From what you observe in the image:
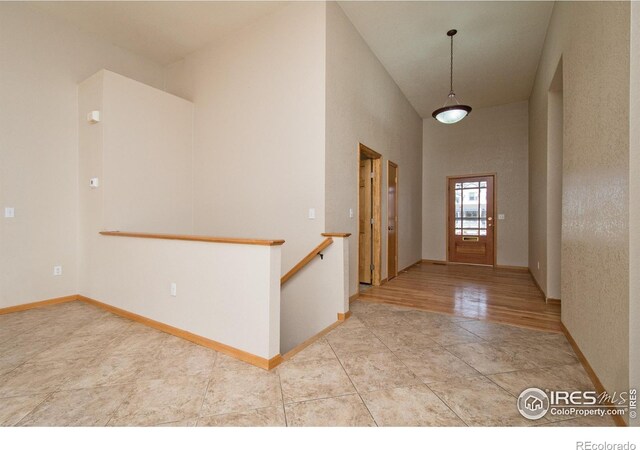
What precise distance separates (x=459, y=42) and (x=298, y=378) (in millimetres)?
5228

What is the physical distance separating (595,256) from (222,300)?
286 centimetres

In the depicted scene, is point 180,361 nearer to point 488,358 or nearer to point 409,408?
point 409,408

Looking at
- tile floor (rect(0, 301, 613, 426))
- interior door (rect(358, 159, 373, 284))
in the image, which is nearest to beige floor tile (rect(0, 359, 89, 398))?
tile floor (rect(0, 301, 613, 426))

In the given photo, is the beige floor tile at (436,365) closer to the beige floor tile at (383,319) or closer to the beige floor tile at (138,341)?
the beige floor tile at (383,319)

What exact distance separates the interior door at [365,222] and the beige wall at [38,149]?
446 cm

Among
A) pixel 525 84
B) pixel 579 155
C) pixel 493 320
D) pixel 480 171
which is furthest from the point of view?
pixel 480 171

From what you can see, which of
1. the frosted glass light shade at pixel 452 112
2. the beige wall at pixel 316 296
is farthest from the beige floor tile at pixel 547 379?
the frosted glass light shade at pixel 452 112

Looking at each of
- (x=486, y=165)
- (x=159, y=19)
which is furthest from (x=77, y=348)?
(x=486, y=165)

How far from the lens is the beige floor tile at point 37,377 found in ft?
6.68
